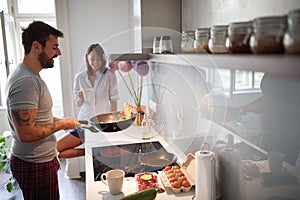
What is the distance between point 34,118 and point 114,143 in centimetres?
65

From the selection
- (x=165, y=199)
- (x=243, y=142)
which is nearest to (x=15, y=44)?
(x=165, y=199)

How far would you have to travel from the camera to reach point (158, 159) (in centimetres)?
177

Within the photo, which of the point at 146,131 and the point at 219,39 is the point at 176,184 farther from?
the point at 146,131

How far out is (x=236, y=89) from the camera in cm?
115

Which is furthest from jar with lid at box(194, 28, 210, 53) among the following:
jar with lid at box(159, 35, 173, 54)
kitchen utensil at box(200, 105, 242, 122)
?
jar with lid at box(159, 35, 173, 54)

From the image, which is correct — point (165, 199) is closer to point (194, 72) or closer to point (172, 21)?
point (194, 72)

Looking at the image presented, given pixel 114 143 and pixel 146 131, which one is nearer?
pixel 114 143

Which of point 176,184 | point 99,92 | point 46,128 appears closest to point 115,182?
point 176,184

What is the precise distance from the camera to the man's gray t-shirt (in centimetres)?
165

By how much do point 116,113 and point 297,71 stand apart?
1855 mm

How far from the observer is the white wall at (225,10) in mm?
878

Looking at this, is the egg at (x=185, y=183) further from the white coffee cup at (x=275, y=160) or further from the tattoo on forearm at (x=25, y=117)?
the tattoo on forearm at (x=25, y=117)

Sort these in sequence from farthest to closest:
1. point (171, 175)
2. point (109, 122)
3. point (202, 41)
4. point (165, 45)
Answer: point (109, 122)
point (165, 45)
point (171, 175)
point (202, 41)

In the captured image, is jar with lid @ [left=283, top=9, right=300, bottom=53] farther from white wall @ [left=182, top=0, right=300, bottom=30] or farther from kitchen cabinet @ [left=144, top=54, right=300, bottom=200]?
white wall @ [left=182, top=0, right=300, bottom=30]
